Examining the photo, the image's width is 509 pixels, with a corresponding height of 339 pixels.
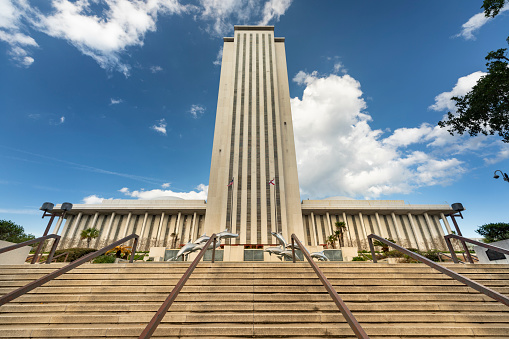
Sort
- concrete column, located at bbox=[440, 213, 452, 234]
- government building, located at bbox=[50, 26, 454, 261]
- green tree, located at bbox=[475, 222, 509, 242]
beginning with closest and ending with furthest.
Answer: green tree, located at bbox=[475, 222, 509, 242] < government building, located at bbox=[50, 26, 454, 261] < concrete column, located at bbox=[440, 213, 452, 234]

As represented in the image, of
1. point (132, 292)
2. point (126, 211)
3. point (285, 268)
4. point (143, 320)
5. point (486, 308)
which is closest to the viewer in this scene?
point (143, 320)

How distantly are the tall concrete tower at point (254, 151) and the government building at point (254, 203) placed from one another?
147 millimetres

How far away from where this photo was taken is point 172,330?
3.52 m

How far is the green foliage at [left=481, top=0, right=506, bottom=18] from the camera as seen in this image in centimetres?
1412

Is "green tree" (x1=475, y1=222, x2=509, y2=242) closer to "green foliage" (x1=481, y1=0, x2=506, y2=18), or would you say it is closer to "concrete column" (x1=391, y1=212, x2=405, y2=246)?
"concrete column" (x1=391, y1=212, x2=405, y2=246)

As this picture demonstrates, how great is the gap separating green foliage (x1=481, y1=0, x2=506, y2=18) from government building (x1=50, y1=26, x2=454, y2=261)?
23221 mm

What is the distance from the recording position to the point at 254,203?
98.0ft

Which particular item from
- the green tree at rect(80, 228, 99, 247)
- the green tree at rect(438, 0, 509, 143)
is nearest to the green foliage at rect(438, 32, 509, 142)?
the green tree at rect(438, 0, 509, 143)

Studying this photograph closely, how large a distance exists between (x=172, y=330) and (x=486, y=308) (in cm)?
606

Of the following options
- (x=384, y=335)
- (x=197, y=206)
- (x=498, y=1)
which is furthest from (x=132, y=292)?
(x=197, y=206)

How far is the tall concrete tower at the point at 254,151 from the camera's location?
95.9 ft

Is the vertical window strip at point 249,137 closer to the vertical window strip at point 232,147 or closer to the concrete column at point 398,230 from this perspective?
the vertical window strip at point 232,147

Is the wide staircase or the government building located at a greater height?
the government building

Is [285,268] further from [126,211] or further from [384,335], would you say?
[126,211]
